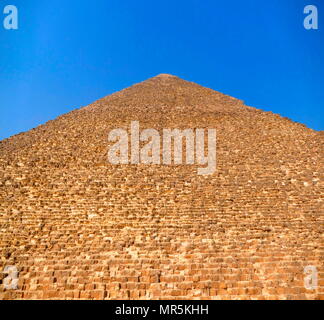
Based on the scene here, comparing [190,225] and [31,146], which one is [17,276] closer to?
[190,225]

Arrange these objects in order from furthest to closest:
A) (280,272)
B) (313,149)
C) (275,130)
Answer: (275,130) → (313,149) → (280,272)

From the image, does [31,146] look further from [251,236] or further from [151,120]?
[251,236]

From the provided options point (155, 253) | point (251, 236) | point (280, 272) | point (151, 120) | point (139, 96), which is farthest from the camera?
point (139, 96)

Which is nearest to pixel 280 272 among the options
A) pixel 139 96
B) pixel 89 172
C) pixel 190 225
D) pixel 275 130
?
pixel 190 225

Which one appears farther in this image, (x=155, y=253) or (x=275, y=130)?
(x=275, y=130)

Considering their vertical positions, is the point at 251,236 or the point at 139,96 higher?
the point at 139,96

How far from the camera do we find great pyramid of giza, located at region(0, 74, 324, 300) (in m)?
5.18

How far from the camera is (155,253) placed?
585cm

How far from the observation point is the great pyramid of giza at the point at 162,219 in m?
5.18

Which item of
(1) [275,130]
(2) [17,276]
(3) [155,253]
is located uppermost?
(1) [275,130]

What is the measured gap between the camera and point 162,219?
690cm
